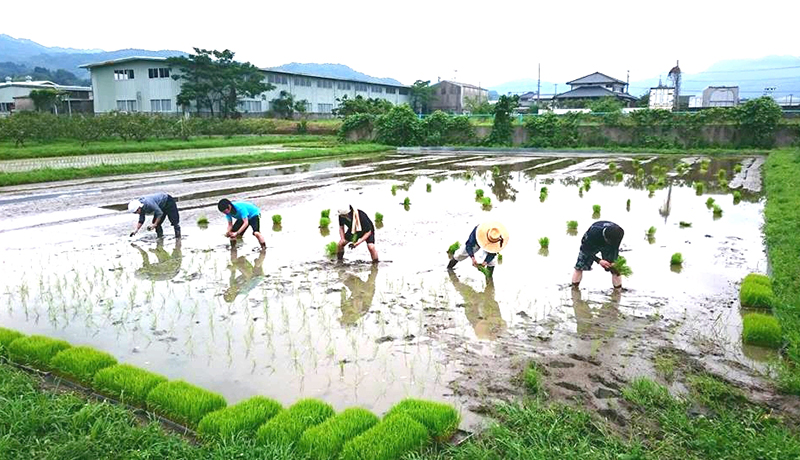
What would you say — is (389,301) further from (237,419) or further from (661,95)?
(661,95)

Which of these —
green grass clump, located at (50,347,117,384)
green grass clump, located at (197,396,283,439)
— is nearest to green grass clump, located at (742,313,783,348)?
green grass clump, located at (197,396,283,439)

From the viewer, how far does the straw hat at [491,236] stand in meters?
7.81

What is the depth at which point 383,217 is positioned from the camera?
13.2 m

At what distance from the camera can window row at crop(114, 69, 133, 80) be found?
4972 centimetres

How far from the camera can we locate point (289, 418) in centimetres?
417

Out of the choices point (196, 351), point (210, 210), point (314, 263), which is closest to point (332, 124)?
point (210, 210)

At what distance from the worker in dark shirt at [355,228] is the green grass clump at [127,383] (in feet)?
13.7

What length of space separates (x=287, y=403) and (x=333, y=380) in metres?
0.54

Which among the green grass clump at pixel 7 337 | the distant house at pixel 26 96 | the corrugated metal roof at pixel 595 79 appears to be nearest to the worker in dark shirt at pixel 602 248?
the green grass clump at pixel 7 337

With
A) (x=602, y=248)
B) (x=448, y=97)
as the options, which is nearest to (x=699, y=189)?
(x=602, y=248)

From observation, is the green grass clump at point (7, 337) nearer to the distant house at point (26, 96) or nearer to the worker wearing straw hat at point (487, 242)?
the worker wearing straw hat at point (487, 242)

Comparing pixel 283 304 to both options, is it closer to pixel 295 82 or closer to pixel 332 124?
pixel 332 124

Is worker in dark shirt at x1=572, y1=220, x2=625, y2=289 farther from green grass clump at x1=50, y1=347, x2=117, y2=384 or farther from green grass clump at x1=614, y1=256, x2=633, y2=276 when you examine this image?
green grass clump at x1=50, y1=347, x2=117, y2=384

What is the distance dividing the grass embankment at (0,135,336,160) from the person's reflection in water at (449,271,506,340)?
25.3m
